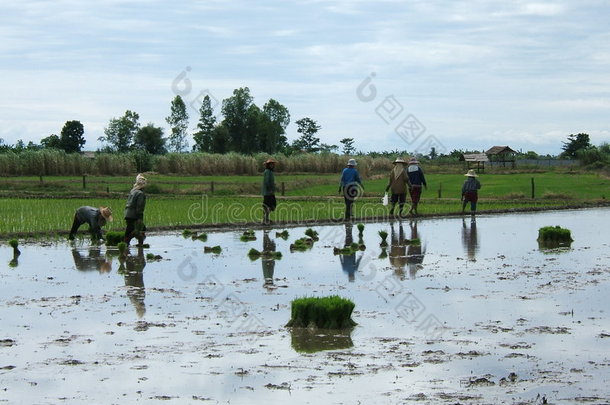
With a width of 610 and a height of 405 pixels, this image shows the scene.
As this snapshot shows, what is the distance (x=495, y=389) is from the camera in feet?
25.1

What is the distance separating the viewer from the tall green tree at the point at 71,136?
9294 centimetres

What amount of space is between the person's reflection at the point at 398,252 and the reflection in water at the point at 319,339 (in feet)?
14.4

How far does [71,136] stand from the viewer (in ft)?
307

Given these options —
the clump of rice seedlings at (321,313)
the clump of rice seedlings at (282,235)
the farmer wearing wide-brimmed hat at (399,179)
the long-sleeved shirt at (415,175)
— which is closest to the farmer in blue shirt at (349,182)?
the farmer wearing wide-brimmed hat at (399,179)

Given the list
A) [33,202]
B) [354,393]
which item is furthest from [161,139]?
[354,393]

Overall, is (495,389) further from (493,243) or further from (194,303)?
(493,243)

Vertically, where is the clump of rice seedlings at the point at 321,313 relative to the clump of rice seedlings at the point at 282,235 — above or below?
below

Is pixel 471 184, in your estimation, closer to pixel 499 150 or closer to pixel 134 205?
pixel 134 205

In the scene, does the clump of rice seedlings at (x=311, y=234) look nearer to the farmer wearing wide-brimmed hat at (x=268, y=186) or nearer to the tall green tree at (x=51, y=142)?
the farmer wearing wide-brimmed hat at (x=268, y=186)

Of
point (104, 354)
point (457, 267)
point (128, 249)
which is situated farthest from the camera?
point (128, 249)

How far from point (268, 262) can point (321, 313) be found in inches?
246

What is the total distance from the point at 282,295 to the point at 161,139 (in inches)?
2750

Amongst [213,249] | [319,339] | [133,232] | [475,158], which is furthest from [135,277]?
[475,158]

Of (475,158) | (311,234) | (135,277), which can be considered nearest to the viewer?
(135,277)
